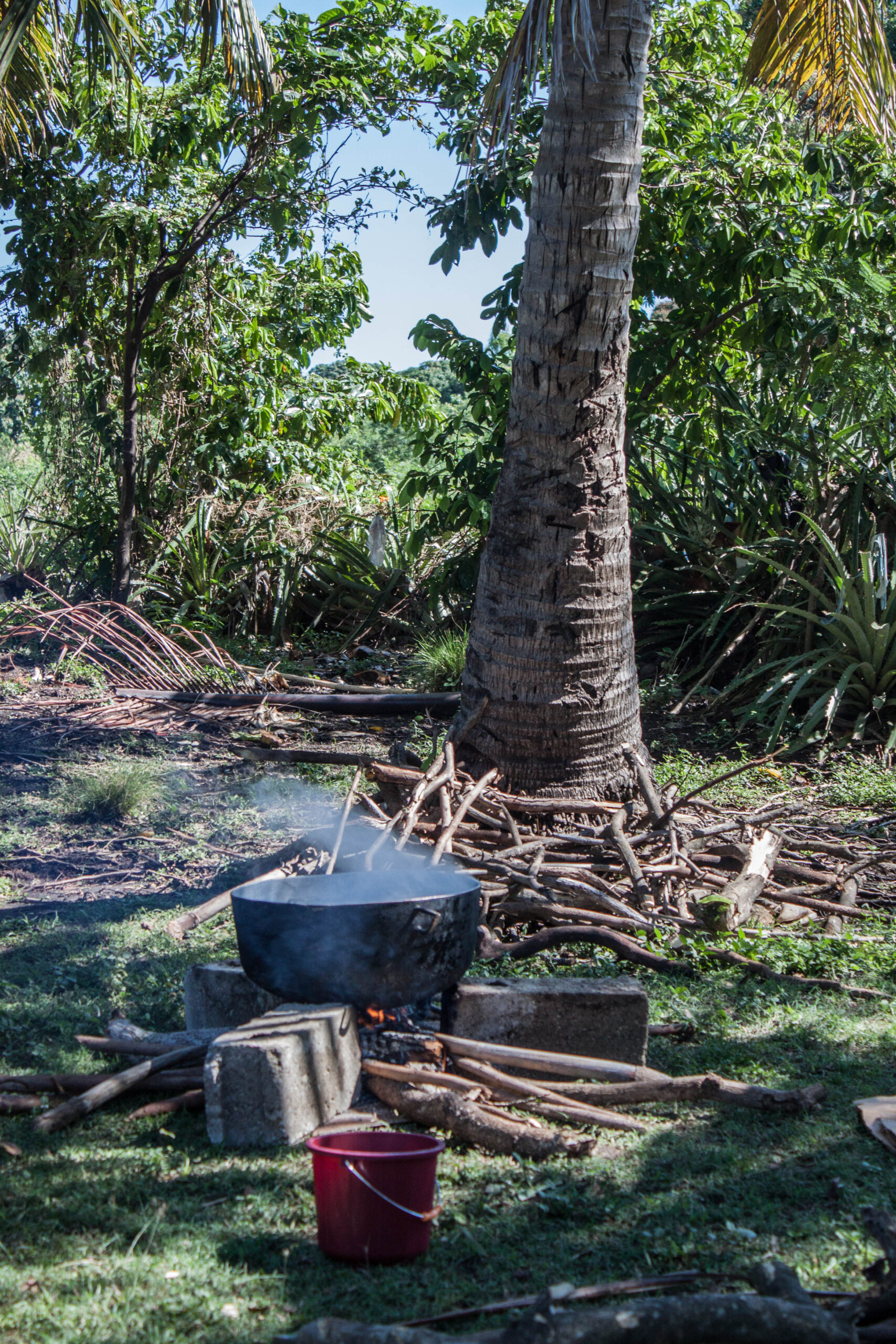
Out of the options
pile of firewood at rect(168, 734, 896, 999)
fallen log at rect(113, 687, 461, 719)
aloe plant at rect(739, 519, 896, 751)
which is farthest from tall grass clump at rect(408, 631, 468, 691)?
pile of firewood at rect(168, 734, 896, 999)

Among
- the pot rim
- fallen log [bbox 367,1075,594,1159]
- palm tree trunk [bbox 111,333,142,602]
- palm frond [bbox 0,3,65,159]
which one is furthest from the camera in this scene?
palm tree trunk [bbox 111,333,142,602]

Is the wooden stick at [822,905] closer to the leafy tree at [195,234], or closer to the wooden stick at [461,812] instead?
the wooden stick at [461,812]

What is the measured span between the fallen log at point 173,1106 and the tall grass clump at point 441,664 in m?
5.39

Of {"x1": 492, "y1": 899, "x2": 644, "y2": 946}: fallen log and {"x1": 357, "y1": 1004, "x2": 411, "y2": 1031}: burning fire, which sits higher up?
{"x1": 492, "y1": 899, "x2": 644, "y2": 946}: fallen log

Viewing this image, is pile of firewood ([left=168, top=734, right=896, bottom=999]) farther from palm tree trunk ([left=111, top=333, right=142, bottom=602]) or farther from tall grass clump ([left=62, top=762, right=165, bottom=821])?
palm tree trunk ([left=111, top=333, right=142, bottom=602])

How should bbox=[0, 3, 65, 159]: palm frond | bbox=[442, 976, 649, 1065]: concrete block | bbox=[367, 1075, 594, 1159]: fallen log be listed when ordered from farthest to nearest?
bbox=[0, 3, 65, 159]: palm frond
bbox=[442, 976, 649, 1065]: concrete block
bbox=[367, 1075, 594, 1159]: fallen log

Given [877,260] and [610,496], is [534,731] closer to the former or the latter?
[610,496]

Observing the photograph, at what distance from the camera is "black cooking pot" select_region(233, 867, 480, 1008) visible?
289 centimetres

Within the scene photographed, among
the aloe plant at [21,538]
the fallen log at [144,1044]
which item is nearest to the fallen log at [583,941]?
the fallen log at [144,1044]

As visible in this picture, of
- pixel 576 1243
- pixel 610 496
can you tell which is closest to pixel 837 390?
pixel 610 496

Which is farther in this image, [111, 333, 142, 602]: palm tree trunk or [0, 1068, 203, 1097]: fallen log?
[111, 333, 142, 602]: palm tree trunk

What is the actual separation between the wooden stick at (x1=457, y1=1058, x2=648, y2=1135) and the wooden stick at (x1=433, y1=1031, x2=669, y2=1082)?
0.10 ft

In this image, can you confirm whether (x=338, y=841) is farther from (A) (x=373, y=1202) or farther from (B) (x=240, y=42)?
(B) (x=240, y=42)

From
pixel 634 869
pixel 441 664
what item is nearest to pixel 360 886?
pixel 634 869
